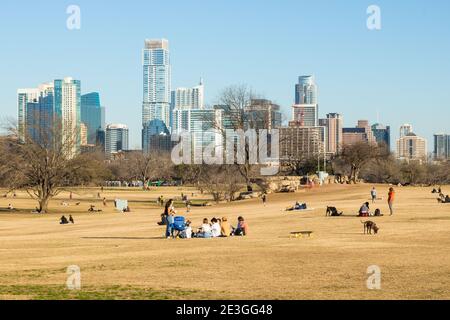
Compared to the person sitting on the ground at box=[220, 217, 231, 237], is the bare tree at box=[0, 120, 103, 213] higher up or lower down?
higher up

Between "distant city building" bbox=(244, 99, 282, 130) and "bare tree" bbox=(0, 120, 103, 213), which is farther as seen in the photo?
"distant city building" bbox=(244, 99, 282, 130)

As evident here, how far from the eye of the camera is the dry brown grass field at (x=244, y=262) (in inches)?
698

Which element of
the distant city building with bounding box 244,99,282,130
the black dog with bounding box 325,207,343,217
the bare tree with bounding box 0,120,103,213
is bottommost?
the black dog with bounding box 325,207,343,217

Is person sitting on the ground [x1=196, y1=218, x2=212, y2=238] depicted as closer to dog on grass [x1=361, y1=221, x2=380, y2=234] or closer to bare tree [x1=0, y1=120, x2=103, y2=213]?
dog on grass [x1=361, y1=221, x2=380, y2=234]

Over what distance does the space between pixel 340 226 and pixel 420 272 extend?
52.3 feet

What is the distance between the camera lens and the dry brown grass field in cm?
1773

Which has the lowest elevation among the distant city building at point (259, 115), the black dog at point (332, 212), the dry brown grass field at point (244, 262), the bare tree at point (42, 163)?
the dry brown grass field at point (244, 262)

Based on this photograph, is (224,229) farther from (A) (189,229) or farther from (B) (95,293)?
(B) (95,293)

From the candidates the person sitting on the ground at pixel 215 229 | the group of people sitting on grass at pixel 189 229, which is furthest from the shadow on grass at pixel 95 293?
the person sitting on the ground at pixel 215 229

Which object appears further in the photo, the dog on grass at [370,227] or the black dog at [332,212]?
the black dog at [332,212]

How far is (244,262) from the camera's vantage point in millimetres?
23234

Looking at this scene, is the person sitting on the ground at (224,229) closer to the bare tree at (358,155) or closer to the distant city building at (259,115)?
the distant city building at (259,115)

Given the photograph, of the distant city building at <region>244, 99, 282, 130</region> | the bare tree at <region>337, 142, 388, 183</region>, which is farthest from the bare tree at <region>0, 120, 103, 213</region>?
the bare tree at <region>337, 142, 388, 183</region>

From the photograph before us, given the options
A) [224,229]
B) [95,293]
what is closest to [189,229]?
[224,229]
